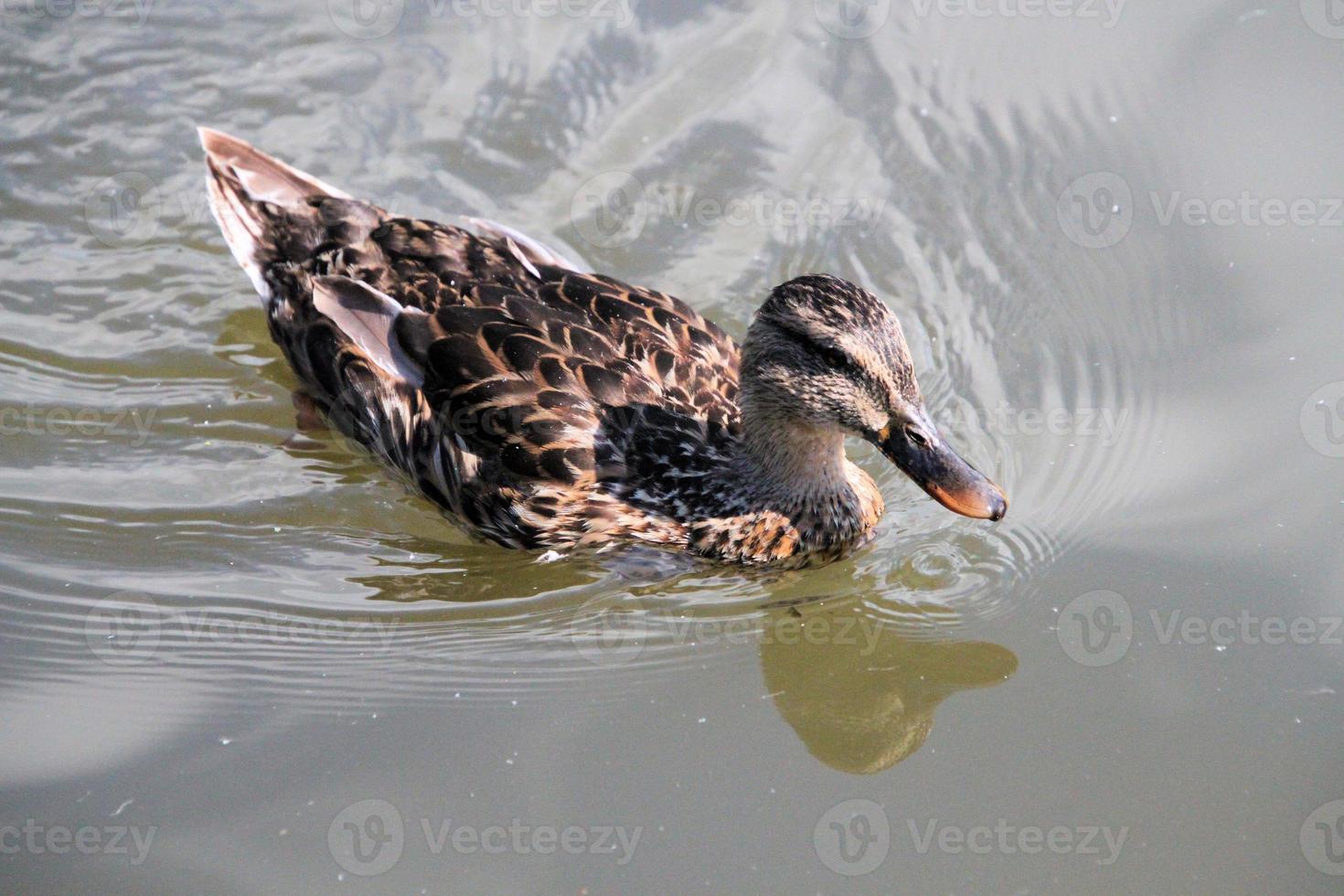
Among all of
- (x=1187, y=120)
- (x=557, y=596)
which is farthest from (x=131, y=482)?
(x=1187, y=120)

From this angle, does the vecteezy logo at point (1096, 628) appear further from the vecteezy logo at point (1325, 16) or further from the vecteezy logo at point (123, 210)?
the vecteezy logo at point (123, 210)

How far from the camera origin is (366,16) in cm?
906
